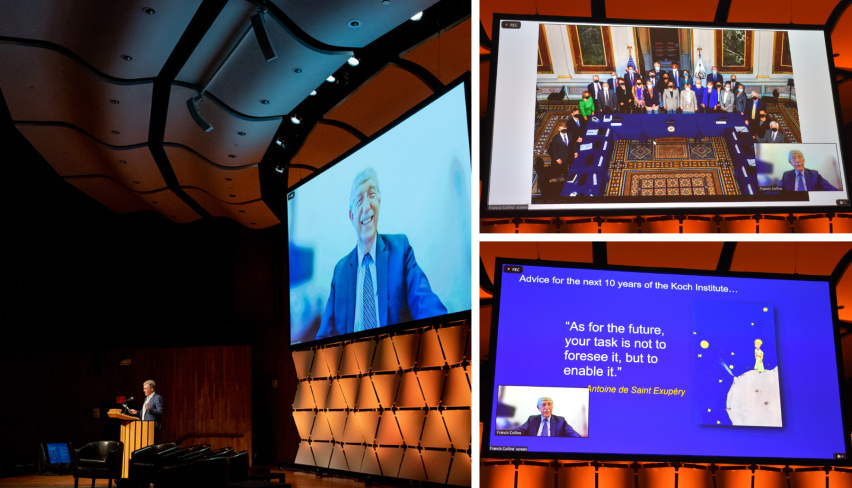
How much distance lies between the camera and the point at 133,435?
772 cm

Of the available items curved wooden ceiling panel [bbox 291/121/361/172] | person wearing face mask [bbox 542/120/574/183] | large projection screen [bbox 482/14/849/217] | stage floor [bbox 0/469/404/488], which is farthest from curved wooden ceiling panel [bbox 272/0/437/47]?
stage floor [bbox 0/469/404/488]

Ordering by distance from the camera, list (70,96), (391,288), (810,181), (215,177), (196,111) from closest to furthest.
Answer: (810,181), (391,288), (196,111), (70,96), (215,177)

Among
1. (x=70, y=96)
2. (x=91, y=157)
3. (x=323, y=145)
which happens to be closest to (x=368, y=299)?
(x=323, y=145)

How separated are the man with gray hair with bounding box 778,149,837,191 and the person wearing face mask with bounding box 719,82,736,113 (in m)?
0.25

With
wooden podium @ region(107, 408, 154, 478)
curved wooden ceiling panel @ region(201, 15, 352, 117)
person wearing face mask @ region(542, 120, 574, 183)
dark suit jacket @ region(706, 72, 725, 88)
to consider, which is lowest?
wooden podium @ region(107, 408, 154, 478)

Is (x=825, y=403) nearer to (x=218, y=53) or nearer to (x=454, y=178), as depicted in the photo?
(x=454, y=178)

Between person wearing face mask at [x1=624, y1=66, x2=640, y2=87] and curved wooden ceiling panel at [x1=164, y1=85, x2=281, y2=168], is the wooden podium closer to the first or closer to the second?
curved wooden ceiling panel at [x1=164, y1=85, x2=281, y2=168]

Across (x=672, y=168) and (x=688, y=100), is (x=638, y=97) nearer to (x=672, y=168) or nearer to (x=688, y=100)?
(x=688, y=100)

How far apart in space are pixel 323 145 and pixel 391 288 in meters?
2.86

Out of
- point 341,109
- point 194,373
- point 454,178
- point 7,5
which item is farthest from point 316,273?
point 194,373

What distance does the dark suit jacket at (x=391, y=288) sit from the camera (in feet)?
20.3

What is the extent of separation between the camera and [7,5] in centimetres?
536

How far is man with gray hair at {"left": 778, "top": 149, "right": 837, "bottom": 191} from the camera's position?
6.30 ft

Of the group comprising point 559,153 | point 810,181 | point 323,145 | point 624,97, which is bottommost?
point 810,181
